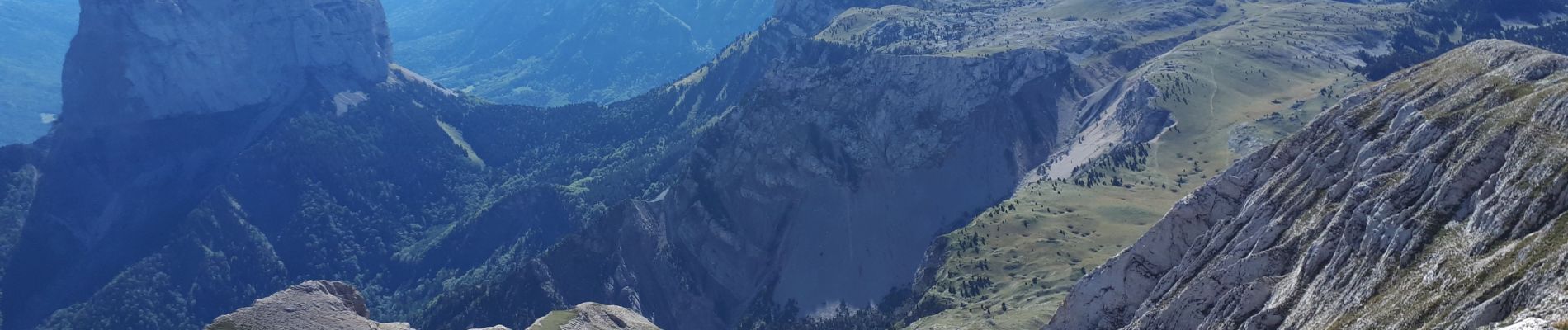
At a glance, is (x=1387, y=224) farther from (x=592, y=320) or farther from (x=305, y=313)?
(x=592, y=320)

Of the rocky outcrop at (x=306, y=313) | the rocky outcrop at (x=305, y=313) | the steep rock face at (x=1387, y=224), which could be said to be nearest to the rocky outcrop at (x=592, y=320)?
the rocky outcrop at (x=306, y=313)

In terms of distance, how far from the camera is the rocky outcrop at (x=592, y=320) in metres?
167

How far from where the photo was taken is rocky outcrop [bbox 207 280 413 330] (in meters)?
134

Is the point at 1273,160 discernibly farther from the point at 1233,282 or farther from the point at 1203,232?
the point at 1233,282

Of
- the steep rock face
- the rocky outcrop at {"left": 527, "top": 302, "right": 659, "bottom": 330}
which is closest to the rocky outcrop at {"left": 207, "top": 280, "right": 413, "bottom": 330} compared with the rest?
the rocky outcrop at {"left": 527, "top": 302, "right": 659, "bottom": 330}

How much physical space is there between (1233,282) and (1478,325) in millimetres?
32157

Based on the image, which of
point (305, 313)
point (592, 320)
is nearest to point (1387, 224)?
point (305, 313)

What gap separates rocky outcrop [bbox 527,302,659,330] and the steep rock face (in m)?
75.6

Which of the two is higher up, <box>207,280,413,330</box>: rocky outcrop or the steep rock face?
<box>207,280,413,330</box>: rocky outcrop

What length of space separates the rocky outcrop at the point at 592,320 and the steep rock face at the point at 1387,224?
75.6 metres

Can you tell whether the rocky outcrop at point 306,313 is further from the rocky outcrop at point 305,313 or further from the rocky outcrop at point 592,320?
the rocky outcrop at point 592,320

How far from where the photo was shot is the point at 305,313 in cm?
14012

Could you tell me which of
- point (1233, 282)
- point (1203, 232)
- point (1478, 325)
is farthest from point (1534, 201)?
point (1203, 232)

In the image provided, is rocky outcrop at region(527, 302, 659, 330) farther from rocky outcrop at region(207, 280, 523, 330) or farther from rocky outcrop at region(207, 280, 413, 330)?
rocky outcrop at region(207, 280, 413, 330)
